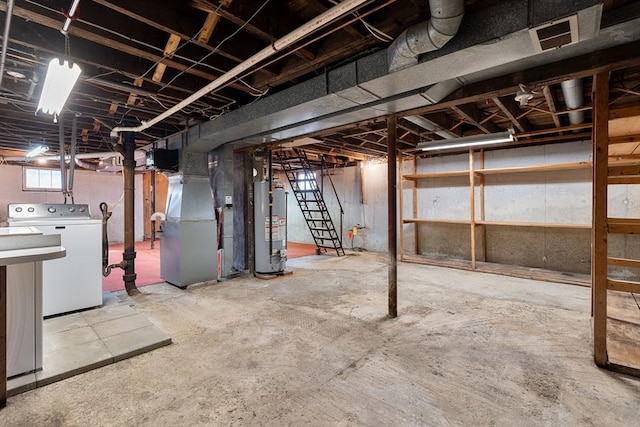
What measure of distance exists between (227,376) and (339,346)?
93 centimetres

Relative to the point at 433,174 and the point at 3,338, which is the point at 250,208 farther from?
the point at 433,174

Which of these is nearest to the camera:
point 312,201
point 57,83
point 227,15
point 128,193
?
point 227,15

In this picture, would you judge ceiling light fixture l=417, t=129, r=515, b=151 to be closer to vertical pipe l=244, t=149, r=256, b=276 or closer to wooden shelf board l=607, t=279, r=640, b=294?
wooden shelf board l=607, t=279, r=640, b=294

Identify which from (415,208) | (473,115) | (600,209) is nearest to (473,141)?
(473,115)

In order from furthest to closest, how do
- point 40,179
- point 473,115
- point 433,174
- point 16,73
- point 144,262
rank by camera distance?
point 40,179 → point 144,262 → point 433,174 → point 473,115 → point 16,73

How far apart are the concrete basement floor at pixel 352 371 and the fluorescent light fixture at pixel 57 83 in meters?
2.22

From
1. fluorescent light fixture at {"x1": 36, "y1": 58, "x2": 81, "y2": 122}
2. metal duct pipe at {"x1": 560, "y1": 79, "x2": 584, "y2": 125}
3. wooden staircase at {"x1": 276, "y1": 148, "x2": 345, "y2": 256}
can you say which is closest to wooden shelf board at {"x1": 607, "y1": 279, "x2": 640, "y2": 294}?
metal duct pipe at {"x1": 560, "y1": 79, "x2": 584, "y2": 125}

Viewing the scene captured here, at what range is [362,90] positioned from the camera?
2561 millimetres

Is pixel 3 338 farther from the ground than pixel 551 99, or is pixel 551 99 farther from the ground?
pixel 551 99

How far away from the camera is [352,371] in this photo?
219 centimetres

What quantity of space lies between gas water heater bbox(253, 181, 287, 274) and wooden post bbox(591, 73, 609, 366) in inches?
155

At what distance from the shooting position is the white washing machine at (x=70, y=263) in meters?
3.09

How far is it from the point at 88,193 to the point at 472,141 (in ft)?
31.7

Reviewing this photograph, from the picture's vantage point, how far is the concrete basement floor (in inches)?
68.7
